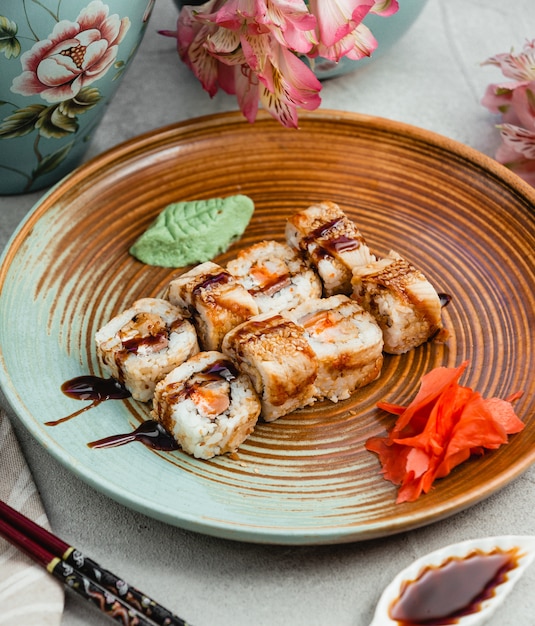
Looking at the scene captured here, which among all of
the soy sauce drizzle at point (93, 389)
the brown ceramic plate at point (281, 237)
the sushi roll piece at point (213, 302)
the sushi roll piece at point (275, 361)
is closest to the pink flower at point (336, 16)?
the brown ceramic plate at point (281, 237)

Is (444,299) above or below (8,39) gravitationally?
below

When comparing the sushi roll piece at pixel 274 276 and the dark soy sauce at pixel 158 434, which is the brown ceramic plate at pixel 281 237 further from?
the sushi roll piece at pixel 274 276

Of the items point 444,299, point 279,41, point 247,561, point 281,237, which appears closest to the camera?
point 247,561

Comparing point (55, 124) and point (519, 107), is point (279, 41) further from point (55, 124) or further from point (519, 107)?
point (519, 107)

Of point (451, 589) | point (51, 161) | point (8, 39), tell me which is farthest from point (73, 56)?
point (451, 589)

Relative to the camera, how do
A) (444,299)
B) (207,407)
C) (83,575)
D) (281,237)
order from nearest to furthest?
(83,575) < (207,407) < (444,299) < (281,237)

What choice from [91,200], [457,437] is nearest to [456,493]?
[457,437]

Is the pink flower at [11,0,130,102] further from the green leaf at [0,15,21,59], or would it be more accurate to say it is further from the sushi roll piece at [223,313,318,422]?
the sushi roll piece at [223,313,318,422]
